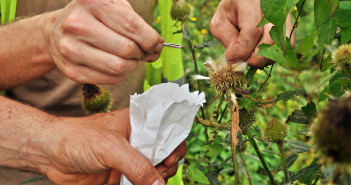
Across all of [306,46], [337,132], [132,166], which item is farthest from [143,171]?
[337,132]

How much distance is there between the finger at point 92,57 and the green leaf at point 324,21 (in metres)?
0.50

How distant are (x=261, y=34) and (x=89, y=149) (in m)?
0.54

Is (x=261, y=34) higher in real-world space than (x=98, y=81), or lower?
higher

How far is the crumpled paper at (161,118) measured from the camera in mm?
1062

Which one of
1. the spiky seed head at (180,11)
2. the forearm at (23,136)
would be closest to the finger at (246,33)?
the spiky seed head at (180,11)

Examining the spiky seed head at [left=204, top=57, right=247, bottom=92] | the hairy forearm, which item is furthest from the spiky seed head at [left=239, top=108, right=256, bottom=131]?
the hairy forearm

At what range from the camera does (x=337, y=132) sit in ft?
1.64

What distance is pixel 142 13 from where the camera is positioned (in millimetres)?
1653

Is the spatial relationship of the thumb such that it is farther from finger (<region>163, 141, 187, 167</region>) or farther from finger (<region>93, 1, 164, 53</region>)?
finger (<region>93, 1, 164, 53</region>)

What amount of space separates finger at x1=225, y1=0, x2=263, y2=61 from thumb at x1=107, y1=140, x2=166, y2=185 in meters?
0.36

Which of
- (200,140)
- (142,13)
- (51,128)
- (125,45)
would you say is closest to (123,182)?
(51,128)

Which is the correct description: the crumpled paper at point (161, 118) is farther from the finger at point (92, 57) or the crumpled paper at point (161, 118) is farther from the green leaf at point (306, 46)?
the green leaf at point (306, 46)

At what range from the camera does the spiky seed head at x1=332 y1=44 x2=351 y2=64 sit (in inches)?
30.6

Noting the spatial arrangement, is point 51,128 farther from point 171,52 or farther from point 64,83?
point 171,52
